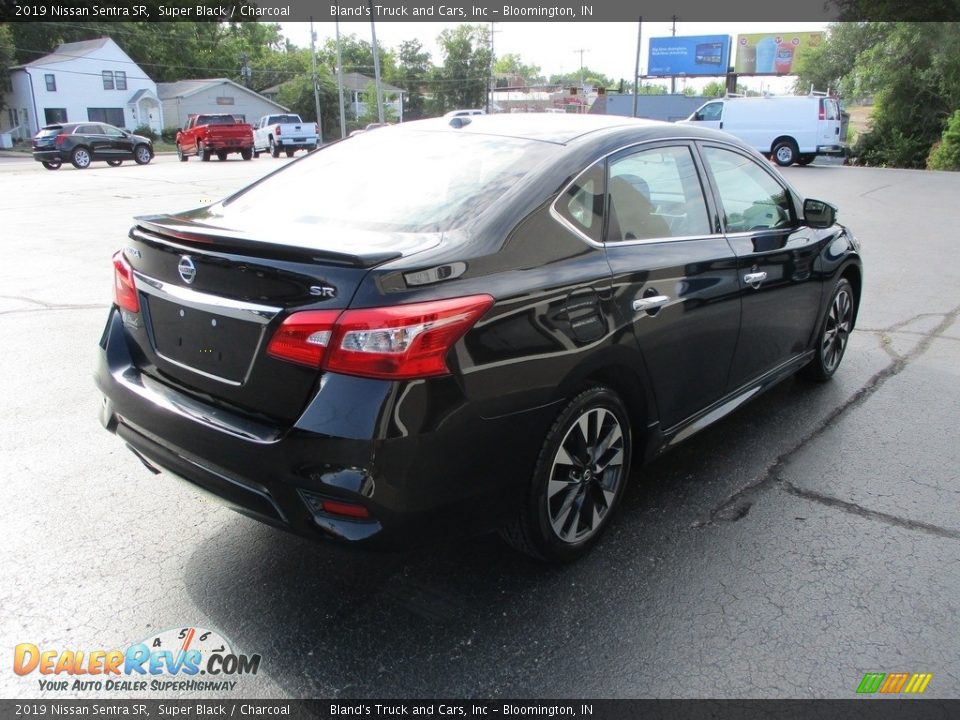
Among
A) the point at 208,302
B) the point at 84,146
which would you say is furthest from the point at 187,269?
the point at 84,146

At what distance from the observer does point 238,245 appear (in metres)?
2.54

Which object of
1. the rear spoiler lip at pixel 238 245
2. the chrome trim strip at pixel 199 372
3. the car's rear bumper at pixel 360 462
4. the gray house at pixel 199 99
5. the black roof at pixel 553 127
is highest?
the gray house at pixel 199 99

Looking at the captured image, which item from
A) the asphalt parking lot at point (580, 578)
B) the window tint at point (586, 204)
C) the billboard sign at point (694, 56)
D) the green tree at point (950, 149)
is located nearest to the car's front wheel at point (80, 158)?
the asphalt parking lot at point (580, 578)

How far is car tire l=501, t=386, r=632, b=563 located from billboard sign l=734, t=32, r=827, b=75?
63.2m

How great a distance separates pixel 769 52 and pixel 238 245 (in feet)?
222

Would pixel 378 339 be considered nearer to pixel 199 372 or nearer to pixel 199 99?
pixel 199 372

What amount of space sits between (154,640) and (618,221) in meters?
2.33

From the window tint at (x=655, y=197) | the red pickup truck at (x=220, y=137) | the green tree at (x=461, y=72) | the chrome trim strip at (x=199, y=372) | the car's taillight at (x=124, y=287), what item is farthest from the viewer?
the green tree at (x=461, y=72)

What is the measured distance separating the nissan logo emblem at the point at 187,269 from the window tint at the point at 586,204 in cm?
133

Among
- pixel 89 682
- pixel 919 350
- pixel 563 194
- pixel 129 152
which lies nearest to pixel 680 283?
pixel 563 194

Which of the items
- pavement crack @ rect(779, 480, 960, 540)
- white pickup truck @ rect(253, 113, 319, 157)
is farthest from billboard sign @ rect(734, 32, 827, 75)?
pavement crack @ rect(779, 480, 960, 540)

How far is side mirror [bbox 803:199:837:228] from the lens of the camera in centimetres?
448

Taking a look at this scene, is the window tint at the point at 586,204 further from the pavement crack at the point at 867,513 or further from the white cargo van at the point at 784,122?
the white cargo van at the point at 784,122

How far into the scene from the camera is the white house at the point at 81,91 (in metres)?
59.2
